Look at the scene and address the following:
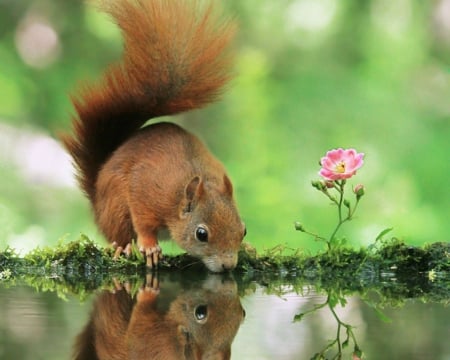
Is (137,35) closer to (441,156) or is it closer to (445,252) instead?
(445,252)

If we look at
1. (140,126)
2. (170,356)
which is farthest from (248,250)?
(170,356)

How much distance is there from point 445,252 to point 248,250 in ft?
2.09

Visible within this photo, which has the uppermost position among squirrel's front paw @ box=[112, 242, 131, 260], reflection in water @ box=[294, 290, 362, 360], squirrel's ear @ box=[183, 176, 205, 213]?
squirrel's ear @ box=[183, 176, 205, 213]

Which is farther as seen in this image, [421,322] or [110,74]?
[110,74]

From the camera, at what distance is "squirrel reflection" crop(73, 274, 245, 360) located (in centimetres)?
162

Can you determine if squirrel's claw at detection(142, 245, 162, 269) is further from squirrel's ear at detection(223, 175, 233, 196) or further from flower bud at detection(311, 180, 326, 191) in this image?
flower bud at detection(311, 180, 326, 191)

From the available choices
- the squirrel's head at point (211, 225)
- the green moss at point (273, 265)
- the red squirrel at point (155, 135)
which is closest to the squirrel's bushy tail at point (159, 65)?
the red squirrel at point (155, 135)

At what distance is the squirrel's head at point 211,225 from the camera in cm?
275

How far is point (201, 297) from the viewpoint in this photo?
7.55 ft

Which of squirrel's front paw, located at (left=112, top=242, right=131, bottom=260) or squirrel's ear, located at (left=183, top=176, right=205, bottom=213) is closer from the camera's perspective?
squirrel's ear, located at (left=183, top=176, right=205, bottom=213)

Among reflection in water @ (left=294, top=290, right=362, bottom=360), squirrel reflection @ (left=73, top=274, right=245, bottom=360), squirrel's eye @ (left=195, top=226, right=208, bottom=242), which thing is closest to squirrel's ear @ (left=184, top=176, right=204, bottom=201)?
squirrel's eye @ (left=195, top=226, right=208, bottom=242)

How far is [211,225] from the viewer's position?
2781 millimetres

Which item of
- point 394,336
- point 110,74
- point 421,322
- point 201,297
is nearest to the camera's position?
point 394,336

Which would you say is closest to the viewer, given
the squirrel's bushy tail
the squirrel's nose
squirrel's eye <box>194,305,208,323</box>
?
squirrel's eye <box>194,305,208,323</box>
